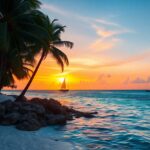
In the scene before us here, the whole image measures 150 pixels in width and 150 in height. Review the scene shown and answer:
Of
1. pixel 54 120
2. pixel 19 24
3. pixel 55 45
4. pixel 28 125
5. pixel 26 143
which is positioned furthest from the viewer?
pixel 55 45

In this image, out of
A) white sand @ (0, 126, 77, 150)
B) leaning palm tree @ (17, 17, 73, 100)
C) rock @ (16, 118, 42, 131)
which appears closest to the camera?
white sand @ (0, 126, 77, 150)

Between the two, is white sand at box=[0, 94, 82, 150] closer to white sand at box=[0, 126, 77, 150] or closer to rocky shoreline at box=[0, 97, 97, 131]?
white sand at box=[0, 126, 77, 150]

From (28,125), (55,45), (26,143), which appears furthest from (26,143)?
(55,45)

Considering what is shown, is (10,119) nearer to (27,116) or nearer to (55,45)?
(27,116)

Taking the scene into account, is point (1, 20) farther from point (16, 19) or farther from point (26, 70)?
point (26, 70)

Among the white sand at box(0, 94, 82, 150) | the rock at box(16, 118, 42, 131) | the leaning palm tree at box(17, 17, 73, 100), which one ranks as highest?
the leaning palm tree at box(17, 17, 73, 100)

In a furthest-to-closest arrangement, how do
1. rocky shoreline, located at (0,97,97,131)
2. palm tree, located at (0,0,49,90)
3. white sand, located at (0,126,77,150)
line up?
palm tree, located at (0,0,49,90)
rocky shoreline, located at (0,97,97,131)
white sand, located at (0,126,77,150)

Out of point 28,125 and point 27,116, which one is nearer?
point 28,125

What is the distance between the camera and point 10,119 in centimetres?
1939

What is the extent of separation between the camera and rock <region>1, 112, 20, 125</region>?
1917cm

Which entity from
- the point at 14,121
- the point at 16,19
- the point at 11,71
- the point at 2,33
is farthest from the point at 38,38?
the point at 11,71

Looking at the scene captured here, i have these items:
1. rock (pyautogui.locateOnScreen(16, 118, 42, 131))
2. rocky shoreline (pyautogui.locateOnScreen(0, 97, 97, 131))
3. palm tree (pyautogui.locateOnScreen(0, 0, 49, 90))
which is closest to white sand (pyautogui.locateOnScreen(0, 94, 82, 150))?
rock (pyautogui.locateOnScreen(16, 118, 42, 131))

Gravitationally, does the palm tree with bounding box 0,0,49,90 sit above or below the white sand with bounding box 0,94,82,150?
above

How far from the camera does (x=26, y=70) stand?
3344 centimetres
